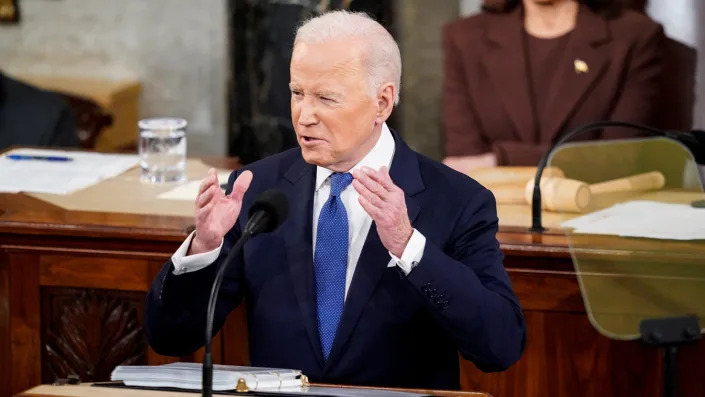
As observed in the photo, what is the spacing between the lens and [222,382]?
6.78 feet

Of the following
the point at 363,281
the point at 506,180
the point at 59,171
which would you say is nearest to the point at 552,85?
the point at 506,180

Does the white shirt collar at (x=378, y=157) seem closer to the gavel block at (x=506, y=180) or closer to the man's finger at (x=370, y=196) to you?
the man's finger at (x=370, y=196)

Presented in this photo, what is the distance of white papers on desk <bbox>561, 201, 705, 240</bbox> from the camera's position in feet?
10.0

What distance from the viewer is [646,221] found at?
3.15 metres

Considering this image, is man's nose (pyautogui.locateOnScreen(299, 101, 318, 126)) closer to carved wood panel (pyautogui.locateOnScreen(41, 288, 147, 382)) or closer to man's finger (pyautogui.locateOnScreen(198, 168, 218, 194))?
man's finger (pyautogui.locateOnScreen(198, 168, 218, 194))

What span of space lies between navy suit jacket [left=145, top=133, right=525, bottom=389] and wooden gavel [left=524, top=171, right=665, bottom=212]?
85 cm

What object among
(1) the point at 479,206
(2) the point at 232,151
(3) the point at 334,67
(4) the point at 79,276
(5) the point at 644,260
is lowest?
(2) the point at 232,151

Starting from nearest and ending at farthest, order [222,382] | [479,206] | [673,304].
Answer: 1. [222,382]
2. [479,206]
3. [673,304]

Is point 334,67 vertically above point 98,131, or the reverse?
point 334,67

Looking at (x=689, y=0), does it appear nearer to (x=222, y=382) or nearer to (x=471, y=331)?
(x=471, y=331)

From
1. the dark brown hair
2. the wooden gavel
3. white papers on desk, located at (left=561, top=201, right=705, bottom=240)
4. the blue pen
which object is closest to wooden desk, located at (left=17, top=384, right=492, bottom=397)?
white papers on desk, located at (left=561, top=201, right=705, bottom=240)

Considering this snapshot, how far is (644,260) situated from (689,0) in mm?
2820

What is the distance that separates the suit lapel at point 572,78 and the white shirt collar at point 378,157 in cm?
234

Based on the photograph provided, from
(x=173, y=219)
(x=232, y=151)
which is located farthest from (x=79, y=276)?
(x=232, y=151)
